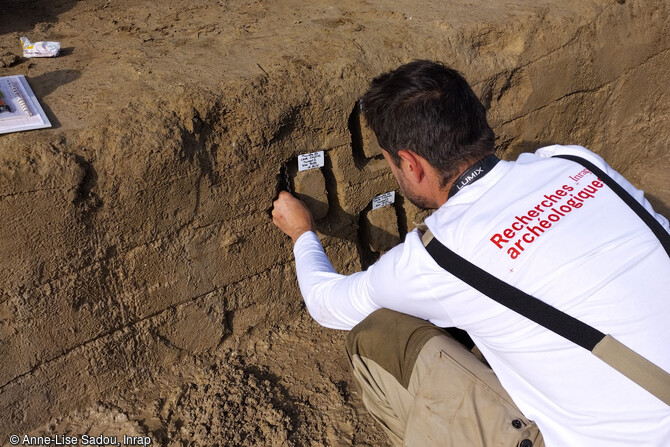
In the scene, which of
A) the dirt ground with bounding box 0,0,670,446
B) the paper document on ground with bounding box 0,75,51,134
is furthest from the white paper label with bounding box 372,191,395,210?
the paper document on ground with bounding box 0,75,51,134

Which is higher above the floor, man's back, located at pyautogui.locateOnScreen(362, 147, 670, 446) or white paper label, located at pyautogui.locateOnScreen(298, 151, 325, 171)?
man's back, located at pyautogui.locateOnScreen(362, 147, 670, 446)

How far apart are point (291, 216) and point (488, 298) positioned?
1250 mm

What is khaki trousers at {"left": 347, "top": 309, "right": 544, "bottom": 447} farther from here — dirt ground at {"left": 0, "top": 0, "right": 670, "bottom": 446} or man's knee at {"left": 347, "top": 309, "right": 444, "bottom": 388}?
dirt ground at {"left": 0, "top": 0, "right": 670, "bottom": 446}

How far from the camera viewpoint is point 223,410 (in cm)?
278

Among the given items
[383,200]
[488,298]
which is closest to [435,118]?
[488,298]

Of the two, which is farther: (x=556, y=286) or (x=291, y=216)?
(x=291, y=216)

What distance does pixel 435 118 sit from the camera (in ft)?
6.92

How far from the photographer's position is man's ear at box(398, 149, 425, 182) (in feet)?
7.14

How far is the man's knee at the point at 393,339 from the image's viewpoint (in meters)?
2.30

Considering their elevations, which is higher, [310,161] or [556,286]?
[556,286]

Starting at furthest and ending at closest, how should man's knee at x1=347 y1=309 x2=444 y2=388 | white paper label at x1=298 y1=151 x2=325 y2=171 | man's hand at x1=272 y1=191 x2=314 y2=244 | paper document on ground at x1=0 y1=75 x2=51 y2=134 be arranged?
white paper label at x1=298 y1=151 x2=325 y2=171 < man's hand at x1=272 y1=191 x2=314 y2=244 < paper document on ground at x1=0 y1=75 x2=51 y2=134 < man's knee at x1=347 y1=309 x2=444 y2=388

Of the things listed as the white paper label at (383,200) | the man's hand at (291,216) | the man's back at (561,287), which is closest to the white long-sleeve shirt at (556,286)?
the man's back at (561,287)

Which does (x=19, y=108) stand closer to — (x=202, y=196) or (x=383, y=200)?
(x=202, y=196)

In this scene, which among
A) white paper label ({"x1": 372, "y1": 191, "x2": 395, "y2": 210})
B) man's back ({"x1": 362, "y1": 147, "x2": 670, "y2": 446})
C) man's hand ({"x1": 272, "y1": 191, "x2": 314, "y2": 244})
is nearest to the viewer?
man's back ({"x1": 362, "y1": 147, "x2": 670, "y2": 446})
